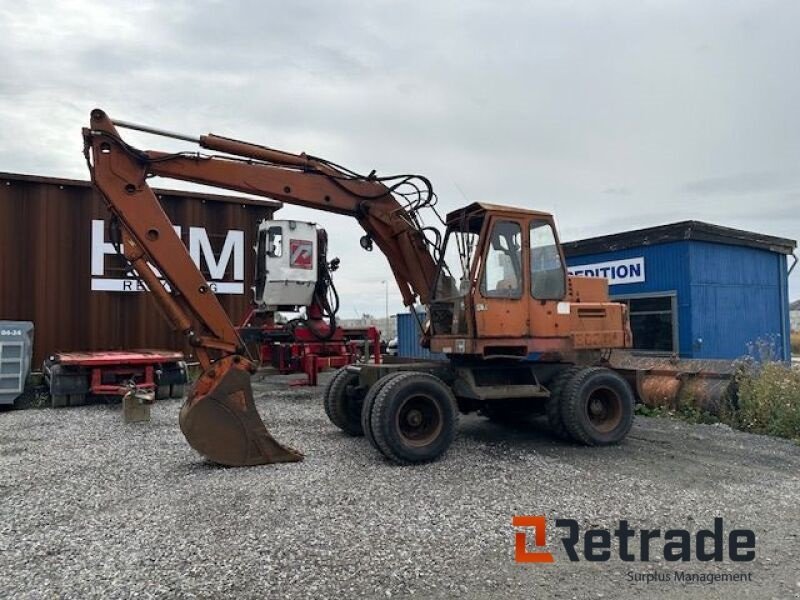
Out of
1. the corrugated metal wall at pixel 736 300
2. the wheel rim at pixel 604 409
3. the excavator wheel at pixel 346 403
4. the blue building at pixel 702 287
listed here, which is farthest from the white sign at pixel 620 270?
the excavator wheel at pixel 346 403

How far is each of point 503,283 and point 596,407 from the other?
192cm

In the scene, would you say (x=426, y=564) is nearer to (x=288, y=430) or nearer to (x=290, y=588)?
(x=290, y=588)

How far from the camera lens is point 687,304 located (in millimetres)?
11898

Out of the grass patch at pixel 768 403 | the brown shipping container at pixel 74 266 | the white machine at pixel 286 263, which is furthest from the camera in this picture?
the white machine at pixel 286 263

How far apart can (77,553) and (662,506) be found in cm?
433

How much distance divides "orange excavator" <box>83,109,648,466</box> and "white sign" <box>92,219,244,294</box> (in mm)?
6381

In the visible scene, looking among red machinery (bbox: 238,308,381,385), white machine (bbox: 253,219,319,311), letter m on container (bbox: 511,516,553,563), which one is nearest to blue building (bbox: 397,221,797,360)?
red machinery (bbox: 238,308,381,385)

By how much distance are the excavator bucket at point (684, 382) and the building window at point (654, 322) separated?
2.19 metres

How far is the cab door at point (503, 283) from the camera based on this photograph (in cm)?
697

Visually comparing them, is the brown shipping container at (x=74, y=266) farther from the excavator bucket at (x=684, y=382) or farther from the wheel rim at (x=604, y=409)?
the excavator bucket at (x=684, y=382)

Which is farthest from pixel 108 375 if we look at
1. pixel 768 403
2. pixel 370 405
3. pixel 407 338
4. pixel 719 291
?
pixel 719 291

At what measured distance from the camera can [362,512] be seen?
16.0ft

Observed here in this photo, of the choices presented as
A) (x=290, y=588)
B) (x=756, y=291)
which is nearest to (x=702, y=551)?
(x=290, y=588)

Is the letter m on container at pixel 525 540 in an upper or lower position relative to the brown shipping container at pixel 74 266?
lower
